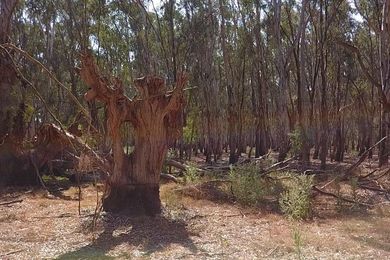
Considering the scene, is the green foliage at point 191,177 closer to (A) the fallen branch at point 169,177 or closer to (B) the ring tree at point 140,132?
(A) the fallen branch at point 169,177

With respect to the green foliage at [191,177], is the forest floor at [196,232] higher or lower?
lower

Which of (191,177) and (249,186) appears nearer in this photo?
(249,186)

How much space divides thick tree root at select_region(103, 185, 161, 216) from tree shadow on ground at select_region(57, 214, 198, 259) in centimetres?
18

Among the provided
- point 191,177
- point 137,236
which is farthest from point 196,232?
point 191,177

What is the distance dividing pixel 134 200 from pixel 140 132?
1.27 meters

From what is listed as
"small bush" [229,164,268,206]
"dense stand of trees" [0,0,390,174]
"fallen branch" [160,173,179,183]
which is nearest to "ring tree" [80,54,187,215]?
"small bush" [229,164,268,206]

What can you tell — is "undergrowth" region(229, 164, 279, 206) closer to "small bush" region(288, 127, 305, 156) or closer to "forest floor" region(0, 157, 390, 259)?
"forest floor" region(0, 157, 390, 259)

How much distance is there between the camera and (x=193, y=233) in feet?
25.2

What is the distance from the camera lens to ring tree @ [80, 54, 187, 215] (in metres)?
8.34

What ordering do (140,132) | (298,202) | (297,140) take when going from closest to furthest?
(298,202), (140,132), (297,140)

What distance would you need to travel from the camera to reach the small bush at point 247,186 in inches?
393

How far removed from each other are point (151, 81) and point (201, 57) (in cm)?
1926

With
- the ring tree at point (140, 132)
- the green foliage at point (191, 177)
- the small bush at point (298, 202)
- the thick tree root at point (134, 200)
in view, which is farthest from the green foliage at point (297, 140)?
the thick tree root at point (134, 200)

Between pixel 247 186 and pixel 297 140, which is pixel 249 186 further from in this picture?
pixel 297 140
